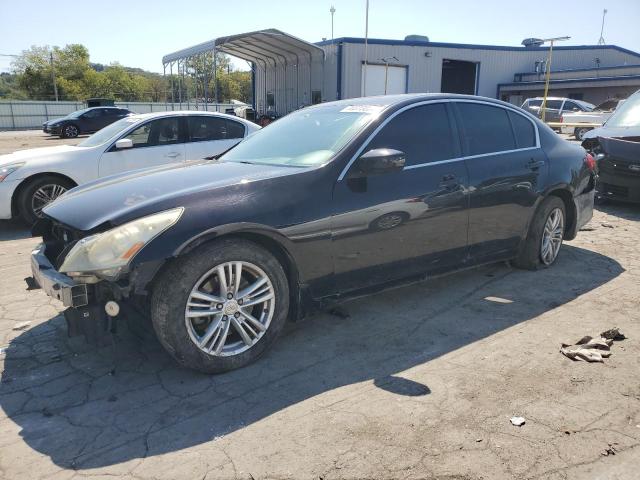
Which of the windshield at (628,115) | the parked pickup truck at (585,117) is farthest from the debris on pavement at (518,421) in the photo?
the parked pickup truck at (585,117)

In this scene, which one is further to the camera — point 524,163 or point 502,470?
point 524,163

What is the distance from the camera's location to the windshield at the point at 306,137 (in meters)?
3.79

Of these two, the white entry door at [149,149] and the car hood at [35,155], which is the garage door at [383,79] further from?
the car hood at [35,155]

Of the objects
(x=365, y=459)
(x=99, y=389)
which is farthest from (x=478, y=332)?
(x=99, y=389)

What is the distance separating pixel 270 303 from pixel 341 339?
0.69 metres

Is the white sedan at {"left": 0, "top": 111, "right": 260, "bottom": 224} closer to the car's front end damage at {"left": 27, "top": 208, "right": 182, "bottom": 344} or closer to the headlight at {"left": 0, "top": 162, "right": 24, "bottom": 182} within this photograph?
the headlight at {"left": 0, "top": 162, "right": 24, "bottom": 182}

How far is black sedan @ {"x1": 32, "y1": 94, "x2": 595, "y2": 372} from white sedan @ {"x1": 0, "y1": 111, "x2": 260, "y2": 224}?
3.54 meters

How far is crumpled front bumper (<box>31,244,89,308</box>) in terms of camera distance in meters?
2.93

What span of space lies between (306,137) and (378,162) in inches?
31.0

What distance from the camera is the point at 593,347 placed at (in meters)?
3.56

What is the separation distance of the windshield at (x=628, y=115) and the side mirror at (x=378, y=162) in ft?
22.6

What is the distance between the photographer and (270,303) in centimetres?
335

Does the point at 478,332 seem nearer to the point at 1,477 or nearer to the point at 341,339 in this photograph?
the point at 341,339

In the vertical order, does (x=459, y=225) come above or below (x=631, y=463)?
above
